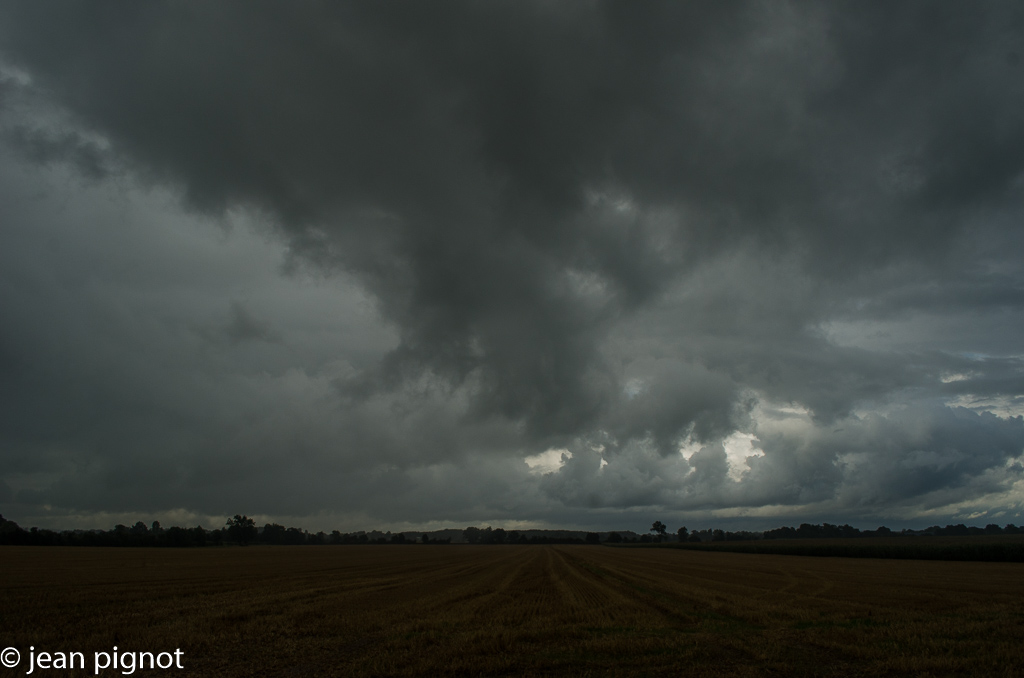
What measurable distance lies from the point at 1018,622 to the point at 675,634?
14.0 metres

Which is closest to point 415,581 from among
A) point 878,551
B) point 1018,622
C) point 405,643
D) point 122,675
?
point 405,643

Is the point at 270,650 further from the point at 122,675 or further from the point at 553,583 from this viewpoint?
the point at 553,583

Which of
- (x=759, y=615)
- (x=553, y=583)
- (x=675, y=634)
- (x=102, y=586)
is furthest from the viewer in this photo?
(x=553, y=583)

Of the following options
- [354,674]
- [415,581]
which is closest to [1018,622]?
[354,674]

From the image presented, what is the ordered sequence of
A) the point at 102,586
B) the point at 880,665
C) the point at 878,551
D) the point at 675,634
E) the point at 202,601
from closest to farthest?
the point at 880,665 → the point at 675,634 → the point at 202,601 → the point at 102,586 → the point at 878,551

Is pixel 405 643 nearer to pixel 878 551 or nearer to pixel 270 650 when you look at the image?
pixel 270 650

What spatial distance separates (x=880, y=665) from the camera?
44.6ft

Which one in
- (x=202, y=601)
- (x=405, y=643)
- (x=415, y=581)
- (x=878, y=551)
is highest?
(x=405, y=643)

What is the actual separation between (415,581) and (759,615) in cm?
2660

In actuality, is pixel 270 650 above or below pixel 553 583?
above

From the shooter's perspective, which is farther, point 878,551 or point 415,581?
point 878,551

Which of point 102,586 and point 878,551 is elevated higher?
point 102,586

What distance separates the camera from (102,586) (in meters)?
31.8

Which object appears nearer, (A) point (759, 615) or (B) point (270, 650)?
(B) point (270, 650)
